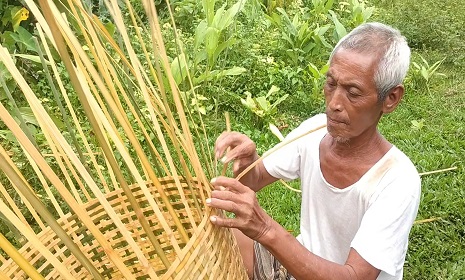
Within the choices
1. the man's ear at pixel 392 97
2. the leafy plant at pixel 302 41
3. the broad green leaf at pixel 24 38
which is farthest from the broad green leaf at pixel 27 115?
the leafy plant at pixel 302 41

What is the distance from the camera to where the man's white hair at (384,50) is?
1.27m

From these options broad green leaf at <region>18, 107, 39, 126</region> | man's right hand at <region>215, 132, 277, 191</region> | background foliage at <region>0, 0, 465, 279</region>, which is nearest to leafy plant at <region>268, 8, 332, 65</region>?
background foliage at <region>0, 0, 465, 279</region>

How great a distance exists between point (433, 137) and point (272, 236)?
1.84 metres

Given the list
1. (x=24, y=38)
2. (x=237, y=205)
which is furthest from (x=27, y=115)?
(x=237, y=205)

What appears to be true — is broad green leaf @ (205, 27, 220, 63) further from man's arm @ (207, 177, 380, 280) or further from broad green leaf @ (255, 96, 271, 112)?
man's arm @ (207, 177, 380, 280)

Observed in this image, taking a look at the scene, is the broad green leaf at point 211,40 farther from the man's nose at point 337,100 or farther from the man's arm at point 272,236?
the man's arm at point 272,236

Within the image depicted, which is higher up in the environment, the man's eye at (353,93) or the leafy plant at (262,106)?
the man's eye at (353,93)

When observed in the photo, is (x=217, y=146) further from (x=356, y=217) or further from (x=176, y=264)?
(x=176, y=264)

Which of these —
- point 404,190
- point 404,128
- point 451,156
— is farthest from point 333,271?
point 404,128

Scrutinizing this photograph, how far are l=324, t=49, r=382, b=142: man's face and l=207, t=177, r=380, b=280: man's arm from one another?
0.89 ft

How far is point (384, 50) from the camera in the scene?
127 cm

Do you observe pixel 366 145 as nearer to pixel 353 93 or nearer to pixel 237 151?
pixel 353 93

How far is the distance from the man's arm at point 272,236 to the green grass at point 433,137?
2.69 feet

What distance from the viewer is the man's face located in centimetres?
127
